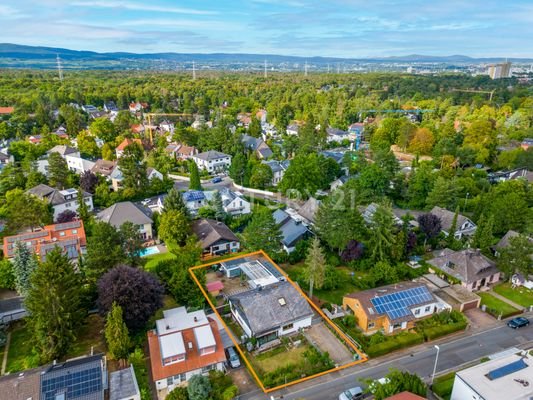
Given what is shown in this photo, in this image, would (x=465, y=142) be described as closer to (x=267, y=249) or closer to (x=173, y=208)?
(x=267, y=249)

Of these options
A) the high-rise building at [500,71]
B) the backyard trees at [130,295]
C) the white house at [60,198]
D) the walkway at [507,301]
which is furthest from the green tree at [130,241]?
the high-rise building at [500,71]

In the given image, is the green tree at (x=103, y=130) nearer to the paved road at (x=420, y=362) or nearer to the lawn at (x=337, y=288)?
the lawn at (x=337, y=288)

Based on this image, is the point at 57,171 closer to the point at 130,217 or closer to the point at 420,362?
the point at 130,217

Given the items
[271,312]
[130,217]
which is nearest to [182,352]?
[271,312]

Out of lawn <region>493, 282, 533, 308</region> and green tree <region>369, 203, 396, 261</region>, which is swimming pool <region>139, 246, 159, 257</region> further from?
lawn <region>493, 282, 533, 308</region>

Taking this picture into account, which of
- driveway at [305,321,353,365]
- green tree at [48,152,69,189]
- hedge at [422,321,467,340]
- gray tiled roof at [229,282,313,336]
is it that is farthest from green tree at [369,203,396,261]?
green tree at [48,152,69,189]

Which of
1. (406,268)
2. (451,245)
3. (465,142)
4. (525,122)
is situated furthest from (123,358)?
(525,122)
